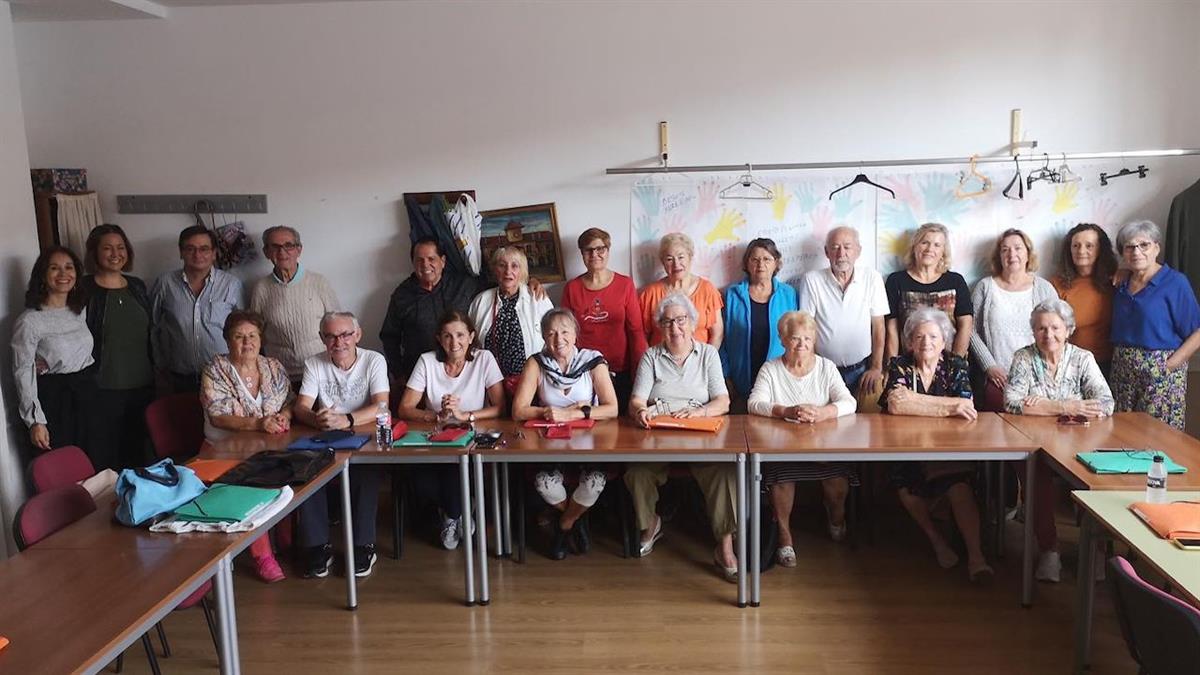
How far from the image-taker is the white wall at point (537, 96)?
15.7 ft

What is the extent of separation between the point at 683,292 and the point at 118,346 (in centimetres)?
290

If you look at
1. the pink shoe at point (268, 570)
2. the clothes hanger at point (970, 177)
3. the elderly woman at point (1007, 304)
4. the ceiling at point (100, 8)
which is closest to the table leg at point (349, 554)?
the pink shoe at point (268, 570)

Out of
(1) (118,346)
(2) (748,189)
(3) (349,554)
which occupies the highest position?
(2) (748,189)

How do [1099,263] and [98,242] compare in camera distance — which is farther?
[1099,263]

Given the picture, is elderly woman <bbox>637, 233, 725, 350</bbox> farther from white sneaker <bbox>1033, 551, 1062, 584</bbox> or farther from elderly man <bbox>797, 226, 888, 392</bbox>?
white sneaker <bbox>1033, 551, 1062, 584</bbox>

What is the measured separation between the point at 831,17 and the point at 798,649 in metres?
3.27

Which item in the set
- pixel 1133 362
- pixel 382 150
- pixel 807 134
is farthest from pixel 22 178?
pixel 1133 362

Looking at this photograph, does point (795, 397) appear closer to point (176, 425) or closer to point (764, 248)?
point (764, 248)

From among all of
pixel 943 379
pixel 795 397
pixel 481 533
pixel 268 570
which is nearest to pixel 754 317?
pixel 795 397

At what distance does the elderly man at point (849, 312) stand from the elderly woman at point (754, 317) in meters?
0.17

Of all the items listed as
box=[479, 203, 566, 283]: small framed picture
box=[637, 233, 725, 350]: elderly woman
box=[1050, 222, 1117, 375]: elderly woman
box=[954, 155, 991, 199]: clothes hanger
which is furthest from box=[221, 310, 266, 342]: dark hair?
box=[1050, 222, 1117, 375]: elderly woman

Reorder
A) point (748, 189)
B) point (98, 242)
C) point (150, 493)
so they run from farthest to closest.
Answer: point (748, 189) < point (98, 242) < point (150, 493)

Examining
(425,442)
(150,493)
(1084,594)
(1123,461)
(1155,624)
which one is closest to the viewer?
(1155,624)

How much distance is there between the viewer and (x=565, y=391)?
4.10 meters
